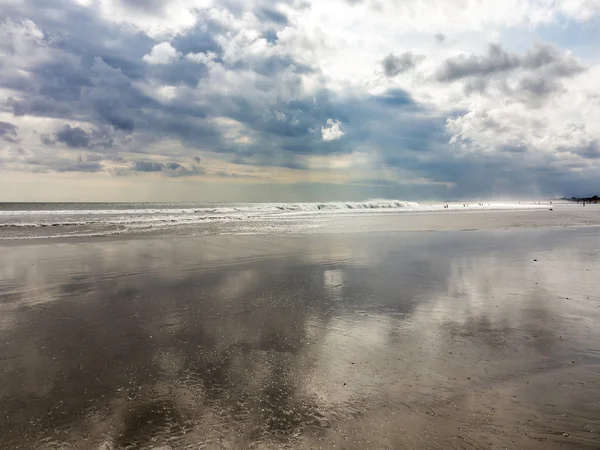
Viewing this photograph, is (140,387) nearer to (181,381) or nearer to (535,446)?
(181,381)

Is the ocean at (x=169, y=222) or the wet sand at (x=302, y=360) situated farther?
the ocean at (x=169, y=222)

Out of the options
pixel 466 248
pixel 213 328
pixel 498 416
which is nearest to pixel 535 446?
pixel 498 416

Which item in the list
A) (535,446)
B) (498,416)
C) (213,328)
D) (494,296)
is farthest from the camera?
(494,296)

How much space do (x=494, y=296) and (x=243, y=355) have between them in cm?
693

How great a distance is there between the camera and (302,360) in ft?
18.1

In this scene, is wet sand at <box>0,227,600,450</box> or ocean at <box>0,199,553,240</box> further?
ocean at <box>0,199,553,240</box>

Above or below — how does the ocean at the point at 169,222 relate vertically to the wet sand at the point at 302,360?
above

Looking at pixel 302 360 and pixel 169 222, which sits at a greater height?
pixel 169 222

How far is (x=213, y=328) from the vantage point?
703 centimetres

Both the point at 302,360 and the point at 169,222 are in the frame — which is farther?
the point at 169,222

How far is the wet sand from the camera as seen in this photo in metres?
3.86

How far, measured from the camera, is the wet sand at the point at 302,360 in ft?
12.6

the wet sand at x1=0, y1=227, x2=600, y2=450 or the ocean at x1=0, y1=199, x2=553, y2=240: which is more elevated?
the ocean at x1=0, y1=199, x2=553, y2=240

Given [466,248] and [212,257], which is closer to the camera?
[212,257]
